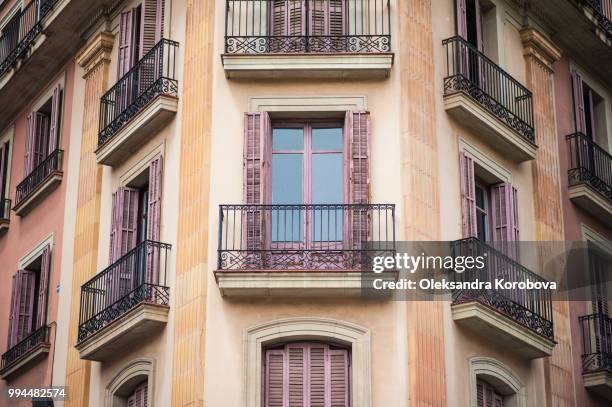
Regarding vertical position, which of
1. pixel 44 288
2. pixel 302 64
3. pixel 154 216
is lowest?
pixel 44 288

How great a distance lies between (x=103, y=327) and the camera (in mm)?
25906

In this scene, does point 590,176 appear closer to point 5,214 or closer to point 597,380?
point 597,380

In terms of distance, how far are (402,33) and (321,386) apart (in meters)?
6.26

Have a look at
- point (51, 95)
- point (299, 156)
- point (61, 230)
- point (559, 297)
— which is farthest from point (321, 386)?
point (51, 95)

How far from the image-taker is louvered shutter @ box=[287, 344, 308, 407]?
79.2 ft

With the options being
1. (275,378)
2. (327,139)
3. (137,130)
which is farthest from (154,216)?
(275,378)

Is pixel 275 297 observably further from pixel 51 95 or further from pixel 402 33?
pixel 51 95

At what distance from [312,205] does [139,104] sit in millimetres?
4256

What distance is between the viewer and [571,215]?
29.4m

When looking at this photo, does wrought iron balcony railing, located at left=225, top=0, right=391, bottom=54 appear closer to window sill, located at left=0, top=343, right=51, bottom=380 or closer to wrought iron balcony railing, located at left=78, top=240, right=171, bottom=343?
wrought iron balcony railing, located at left=78, top=240, right=171, bottom=343

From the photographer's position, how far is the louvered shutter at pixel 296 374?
2414cm

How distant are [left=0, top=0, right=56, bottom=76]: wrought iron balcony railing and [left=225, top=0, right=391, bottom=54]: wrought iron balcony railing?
6156 millimetres

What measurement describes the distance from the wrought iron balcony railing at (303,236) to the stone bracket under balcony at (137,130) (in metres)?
2.58

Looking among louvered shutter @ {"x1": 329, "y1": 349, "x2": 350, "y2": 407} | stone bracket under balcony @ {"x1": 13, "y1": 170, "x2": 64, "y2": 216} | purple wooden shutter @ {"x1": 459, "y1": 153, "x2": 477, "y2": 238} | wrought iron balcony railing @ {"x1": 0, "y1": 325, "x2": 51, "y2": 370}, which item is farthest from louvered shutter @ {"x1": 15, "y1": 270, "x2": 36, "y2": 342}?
purple wooden shutter @ {"x1": 459, "y1": 153, "x2": 477, "y2": 238}
